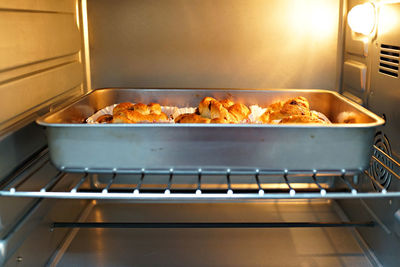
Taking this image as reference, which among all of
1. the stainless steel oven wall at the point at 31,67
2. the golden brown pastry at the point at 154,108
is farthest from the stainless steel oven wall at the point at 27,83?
the golden brown pastry at the point at 154,108

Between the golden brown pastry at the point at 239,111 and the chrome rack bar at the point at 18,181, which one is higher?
the golden brown pastry at the point at 239,111

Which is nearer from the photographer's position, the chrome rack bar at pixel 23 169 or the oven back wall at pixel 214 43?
the chrome rack bar at pixel 23 169

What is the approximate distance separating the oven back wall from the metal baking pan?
0.64 metres

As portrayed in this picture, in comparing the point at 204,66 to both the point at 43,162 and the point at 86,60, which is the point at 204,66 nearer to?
the point at 86,60

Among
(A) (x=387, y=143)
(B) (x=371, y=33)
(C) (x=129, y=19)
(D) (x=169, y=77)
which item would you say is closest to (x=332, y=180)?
(A) (x=387, y=143)

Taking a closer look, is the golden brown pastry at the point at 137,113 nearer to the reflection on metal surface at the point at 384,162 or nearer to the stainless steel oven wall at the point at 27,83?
the stainless steel oven wall at the point at 27,83

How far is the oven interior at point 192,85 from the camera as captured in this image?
1.07m

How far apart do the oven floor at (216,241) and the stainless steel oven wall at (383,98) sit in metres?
0.11

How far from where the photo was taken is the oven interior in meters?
1.07

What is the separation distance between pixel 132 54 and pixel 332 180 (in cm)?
91

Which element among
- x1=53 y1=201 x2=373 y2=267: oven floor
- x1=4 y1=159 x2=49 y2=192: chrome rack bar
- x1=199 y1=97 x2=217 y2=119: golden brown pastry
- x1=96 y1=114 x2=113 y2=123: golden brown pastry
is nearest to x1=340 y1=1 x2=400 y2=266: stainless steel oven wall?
x1=53 y1=201 x2=373 y2=267: oven floor

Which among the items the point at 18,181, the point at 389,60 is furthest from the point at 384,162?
the point at 18,181

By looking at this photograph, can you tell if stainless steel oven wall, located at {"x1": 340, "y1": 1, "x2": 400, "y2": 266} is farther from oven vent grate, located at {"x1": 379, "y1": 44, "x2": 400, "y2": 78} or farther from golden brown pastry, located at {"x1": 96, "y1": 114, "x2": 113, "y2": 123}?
golden brown pastry, located at {"x1": 96, "y1": 114, "x2": 113, "y2": 123}

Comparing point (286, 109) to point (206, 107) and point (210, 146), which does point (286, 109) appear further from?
point (210, 146)
